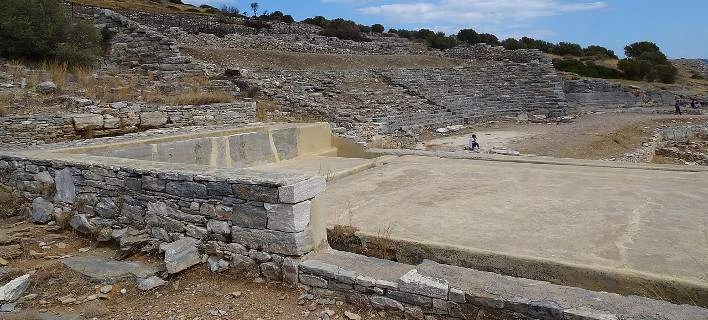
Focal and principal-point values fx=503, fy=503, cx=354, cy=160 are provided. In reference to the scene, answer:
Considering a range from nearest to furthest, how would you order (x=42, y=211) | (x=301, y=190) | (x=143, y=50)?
1. (x=301, y=190)
2. (x=42, y=211)
3. (x=143, y=50)

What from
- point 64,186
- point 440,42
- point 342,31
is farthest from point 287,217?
point 440,42

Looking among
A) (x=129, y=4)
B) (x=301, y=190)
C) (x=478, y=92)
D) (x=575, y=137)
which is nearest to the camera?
(x=301, y=190)

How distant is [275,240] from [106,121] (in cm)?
551

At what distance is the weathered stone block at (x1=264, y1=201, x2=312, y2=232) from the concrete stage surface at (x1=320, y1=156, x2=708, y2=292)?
0.70 meters

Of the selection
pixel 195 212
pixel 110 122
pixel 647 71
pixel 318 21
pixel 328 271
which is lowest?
pixel 328 271

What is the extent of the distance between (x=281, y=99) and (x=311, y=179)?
14.0 metres

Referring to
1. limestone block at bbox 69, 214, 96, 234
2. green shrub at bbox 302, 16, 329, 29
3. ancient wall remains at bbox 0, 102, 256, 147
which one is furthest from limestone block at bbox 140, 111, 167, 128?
green shrub at bbox 302, 16, 329, 29

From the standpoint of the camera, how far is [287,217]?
3604 mm

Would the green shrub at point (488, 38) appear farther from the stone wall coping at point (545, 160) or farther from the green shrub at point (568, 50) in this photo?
the stone wall coping at point (545, 160)

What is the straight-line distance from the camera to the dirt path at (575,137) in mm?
15766

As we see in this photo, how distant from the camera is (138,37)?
17.7 meters

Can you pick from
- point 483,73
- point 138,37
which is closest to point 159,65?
point 138,37

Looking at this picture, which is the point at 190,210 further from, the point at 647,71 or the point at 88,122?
the point at 647,71

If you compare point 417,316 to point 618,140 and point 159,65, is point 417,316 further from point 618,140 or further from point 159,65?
point 618,140
